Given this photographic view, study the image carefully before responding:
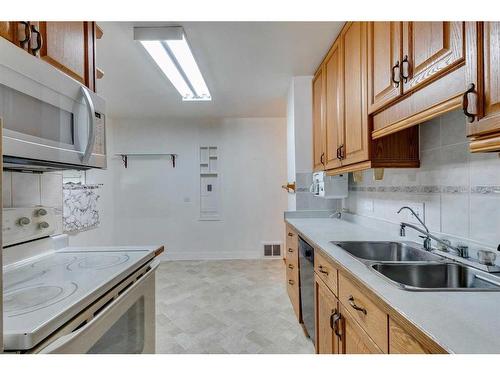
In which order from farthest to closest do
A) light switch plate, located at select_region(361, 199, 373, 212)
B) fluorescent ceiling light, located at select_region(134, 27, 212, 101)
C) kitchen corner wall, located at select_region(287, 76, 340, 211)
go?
kitchen corner wall, located at select_region(287, 76, 340, 211) → light switch plate, located at select_region(361, 199, 373, 212) → fluorescent ceiling light, located at select_region(134, 27, 212, 101)

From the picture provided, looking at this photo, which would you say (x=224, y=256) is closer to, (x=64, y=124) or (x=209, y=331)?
(x=209, y=331)

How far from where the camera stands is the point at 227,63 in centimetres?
245

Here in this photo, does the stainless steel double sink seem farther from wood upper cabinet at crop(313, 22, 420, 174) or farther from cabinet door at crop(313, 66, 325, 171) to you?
cabinet door at crop(313, 66, 325, 171)

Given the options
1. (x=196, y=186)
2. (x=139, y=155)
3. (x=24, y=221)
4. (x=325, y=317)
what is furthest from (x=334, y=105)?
(x=139, y=155)

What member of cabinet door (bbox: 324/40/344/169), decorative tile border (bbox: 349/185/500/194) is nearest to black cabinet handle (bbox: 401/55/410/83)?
decorative tile border (bbox: 349/185/500/194)

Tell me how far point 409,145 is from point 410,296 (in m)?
1.11

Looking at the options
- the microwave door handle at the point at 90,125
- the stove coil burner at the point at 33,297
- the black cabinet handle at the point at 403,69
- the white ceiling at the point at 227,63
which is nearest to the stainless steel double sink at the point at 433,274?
the black cabinet handle at the point at 403,69

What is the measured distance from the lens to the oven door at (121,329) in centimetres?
75

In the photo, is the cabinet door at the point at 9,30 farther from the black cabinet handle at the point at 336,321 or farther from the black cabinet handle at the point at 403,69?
the black cabinet handle at the point at 336,321

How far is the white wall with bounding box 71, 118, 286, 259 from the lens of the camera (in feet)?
14.6

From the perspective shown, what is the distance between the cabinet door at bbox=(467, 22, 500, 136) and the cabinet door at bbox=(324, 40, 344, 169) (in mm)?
1191

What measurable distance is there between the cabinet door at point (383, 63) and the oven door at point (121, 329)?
151 cm

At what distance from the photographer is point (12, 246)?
121cm

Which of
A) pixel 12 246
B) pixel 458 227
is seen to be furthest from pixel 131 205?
pixel 458 227
